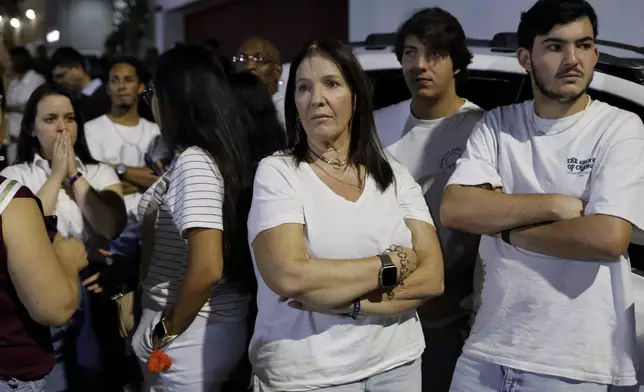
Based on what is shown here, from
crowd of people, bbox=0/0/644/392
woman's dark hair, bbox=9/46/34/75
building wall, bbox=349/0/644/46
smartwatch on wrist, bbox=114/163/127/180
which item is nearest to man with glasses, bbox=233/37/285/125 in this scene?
building wall, bbox=349/0/644/46

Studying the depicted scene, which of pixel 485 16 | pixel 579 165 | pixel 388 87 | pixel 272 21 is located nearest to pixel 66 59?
pixel 388 87

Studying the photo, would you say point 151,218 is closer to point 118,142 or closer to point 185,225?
point 185,225

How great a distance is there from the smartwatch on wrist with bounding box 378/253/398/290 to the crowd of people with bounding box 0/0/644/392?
0.04ft

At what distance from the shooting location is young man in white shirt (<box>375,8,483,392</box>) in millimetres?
2461

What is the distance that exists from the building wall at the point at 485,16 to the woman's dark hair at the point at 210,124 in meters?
1.41

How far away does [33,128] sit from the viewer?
2877 mm

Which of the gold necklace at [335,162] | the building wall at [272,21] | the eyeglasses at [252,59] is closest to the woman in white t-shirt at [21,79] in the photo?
the eyeglasses at [252,59]

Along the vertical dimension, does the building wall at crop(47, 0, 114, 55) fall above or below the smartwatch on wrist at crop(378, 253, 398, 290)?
above

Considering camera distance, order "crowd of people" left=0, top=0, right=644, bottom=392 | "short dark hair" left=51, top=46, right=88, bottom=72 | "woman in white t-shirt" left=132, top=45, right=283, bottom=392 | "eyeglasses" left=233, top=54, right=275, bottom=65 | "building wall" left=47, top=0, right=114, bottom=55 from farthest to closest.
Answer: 1. "building wall" left=47, top=0, right=114, bottom=55
2. "short dark hair" left=51, top=46, right=88, bottom=72
3. "eyeglasses" left=233, top=54, right=275, bottom=65
4. "woman in white t-shirt" left=132, top=45, right=283, bottom=392
5. "crowd of people" left=0, top=0, right=644, bottom=392

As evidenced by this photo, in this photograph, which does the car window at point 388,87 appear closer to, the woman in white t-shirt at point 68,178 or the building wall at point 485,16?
the building wall at point 485,16

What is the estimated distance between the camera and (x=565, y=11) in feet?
6.59

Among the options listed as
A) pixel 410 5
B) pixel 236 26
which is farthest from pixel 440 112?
pixel 236 26

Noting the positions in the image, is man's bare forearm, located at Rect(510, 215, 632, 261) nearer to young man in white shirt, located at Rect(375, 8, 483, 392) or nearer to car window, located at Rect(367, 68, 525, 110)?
young man in white shirt, located at Rect(375, 8, 483, 392)

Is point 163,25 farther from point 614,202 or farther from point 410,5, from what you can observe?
point 614,202
